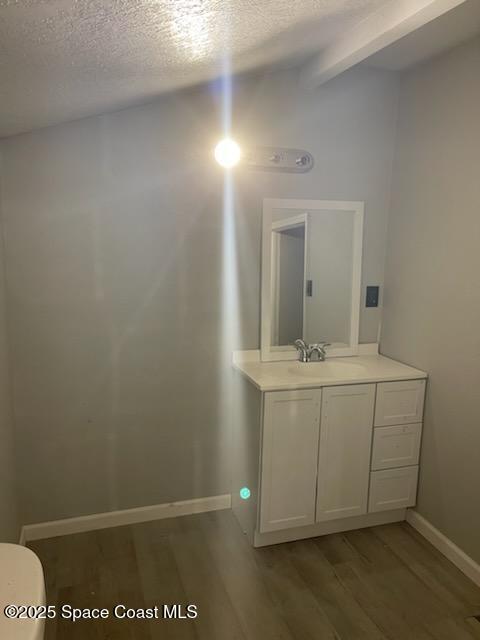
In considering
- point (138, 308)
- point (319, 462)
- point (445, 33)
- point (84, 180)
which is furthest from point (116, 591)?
point (445, 33)

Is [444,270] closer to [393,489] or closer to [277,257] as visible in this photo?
[277,257]

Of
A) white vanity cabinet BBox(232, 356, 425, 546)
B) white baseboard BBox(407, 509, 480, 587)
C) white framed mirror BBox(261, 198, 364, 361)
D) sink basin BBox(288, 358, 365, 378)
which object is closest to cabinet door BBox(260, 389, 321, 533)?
white vanity cabinet BBox(232, 356, 425, 546)

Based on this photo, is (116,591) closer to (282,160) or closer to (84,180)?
(84,180)

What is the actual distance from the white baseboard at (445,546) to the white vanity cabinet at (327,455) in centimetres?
11

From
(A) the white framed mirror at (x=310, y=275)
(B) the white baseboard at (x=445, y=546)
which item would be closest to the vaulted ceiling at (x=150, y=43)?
(A) the white framed mirror at (x=310, y=275)

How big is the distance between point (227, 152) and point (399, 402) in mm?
1598

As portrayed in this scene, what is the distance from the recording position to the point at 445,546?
2299mm

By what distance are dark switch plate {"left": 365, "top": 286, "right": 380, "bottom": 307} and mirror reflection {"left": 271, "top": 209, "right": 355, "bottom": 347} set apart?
0.12 metres

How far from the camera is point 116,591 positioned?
2014 mm

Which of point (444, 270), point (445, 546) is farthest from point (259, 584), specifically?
point (444, 270)

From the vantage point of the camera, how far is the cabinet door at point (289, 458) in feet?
7.25

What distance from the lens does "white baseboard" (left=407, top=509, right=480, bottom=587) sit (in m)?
2.13

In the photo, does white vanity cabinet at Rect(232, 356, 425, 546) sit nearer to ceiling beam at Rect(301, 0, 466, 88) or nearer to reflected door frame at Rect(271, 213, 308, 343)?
reflected door frame at Rect(271, 213, 308, 343)

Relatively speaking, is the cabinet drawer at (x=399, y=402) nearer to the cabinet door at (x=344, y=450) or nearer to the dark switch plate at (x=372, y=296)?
the cabinet door at (x=344, y=450)
